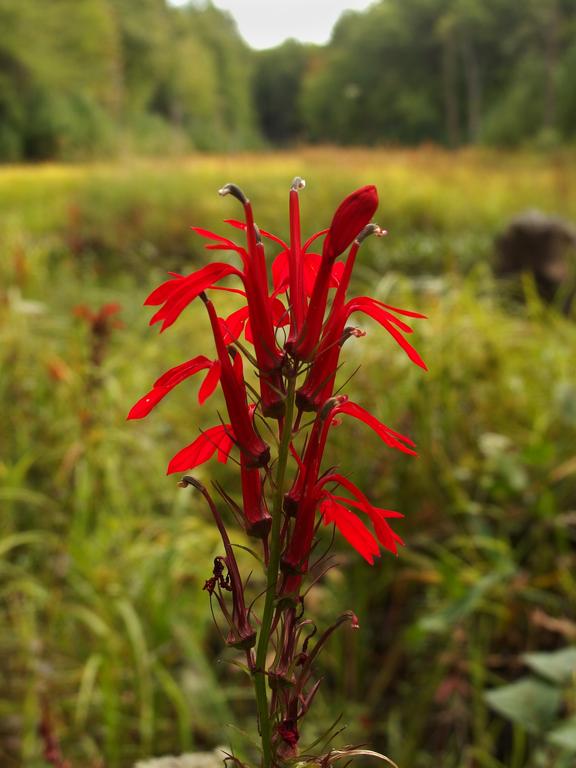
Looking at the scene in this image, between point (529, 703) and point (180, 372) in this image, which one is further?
point (529, 703)

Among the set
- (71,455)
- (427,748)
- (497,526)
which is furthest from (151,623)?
(497,526)

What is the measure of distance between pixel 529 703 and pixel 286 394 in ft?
4.43

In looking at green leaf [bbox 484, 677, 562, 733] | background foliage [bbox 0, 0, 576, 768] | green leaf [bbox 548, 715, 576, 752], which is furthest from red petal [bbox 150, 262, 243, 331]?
green leaf [bbox 484, 677, 562, 733]

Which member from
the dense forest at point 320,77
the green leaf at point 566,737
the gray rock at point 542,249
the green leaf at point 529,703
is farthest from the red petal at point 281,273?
the dense forest at point 320,77

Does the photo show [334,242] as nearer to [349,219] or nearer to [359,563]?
[349,219]

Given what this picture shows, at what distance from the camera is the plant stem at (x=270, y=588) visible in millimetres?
474

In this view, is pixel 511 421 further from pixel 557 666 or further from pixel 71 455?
pixel 71 455

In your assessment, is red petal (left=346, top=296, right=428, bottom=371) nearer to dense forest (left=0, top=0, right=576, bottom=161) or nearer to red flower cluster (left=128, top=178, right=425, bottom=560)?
red flower cluster (left=128, top=178, right=425, bottom=560)

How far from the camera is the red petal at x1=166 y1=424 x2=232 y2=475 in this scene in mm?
500

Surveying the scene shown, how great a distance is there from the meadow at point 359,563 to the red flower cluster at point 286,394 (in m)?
1.09

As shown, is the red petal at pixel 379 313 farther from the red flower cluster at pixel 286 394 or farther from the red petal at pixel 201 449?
the red petal at pixel 201 449

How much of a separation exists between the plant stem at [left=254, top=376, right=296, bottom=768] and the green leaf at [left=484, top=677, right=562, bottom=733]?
1194 mm

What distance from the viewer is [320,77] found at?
3666 centimetres

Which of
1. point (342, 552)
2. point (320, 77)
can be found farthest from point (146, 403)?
point (320, 77)
